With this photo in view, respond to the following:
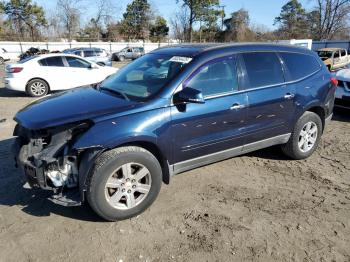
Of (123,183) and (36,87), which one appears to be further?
(36,87)

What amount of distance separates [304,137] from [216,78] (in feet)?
6.60

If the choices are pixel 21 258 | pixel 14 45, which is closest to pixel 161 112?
pixel 21 258

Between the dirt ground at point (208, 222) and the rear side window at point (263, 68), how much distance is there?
1.31 m

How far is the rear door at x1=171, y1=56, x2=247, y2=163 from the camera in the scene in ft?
12.6

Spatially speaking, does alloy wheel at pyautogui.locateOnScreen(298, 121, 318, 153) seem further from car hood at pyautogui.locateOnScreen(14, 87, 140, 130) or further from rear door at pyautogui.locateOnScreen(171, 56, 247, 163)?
car hood at pyautogui.locateOnScreen(14, 87, 140, 130)

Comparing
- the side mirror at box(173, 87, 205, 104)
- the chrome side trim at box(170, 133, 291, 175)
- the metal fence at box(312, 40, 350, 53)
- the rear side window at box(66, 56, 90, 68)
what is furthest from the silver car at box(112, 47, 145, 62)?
the side mirror at box(173, 87, 205, 104)

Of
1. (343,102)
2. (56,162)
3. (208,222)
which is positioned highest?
(56,162)

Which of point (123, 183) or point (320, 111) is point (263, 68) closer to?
point (320, 111)

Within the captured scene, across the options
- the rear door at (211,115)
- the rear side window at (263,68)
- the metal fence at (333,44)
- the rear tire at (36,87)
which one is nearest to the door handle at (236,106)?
the rear door at (211,115)

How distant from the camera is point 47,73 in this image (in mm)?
11492

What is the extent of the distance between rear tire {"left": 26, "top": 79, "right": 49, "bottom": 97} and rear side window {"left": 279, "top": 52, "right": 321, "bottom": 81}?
891 centimetres

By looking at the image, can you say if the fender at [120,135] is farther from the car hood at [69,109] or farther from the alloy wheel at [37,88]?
the alloy wheel at [37,88]

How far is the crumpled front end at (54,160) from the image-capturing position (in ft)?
11.0

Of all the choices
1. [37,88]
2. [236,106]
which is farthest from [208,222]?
[37,88]
